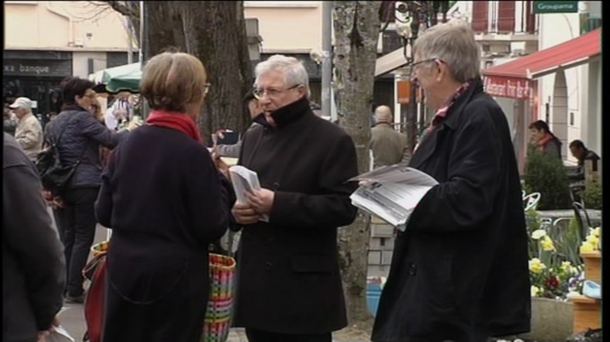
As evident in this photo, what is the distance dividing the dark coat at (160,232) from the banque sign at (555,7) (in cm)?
1276

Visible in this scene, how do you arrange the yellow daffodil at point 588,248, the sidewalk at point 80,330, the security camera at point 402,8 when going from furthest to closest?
the security camera at point 402,8, the sidewalk at point 80,330, the yellow daffodil at point 588,248

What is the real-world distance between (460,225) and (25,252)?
1386 mm

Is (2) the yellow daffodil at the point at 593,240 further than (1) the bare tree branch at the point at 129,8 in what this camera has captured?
No

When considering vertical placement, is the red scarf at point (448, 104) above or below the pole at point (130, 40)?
below

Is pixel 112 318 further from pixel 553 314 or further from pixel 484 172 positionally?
pixel 553 314

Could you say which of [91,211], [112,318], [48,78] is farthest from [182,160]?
[48,78]

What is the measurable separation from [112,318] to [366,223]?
11.4 feet

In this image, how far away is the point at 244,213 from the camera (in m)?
4.59

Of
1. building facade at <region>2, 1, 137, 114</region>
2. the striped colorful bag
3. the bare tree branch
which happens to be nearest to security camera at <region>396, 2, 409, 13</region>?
the bare tree branch

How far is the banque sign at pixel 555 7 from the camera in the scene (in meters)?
16.5

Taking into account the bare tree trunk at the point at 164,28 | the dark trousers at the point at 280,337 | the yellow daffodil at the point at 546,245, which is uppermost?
the bare tree trunk at the point at 164,28

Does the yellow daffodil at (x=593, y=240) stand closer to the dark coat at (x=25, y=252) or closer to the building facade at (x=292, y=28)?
the dark coat at (x=25, y=252)

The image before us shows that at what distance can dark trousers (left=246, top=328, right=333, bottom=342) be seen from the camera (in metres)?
4.65

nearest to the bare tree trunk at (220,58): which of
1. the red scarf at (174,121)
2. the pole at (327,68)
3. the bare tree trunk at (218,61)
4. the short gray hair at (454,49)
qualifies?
the bare tree trunk at (218,61)
